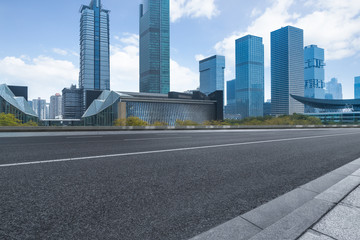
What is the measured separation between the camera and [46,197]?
7.95 feet

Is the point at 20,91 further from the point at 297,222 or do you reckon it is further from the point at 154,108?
the point at 297,222

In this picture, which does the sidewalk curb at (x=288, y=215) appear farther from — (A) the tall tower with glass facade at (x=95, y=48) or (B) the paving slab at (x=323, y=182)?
(A) the tall tower with glass facade at (x=95, y=48)

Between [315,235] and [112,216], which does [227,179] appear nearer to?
[315,235]

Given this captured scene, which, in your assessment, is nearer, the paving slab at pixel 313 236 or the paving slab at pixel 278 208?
the paving slab at pixel 313 236

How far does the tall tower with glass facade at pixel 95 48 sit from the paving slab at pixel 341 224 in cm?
16471

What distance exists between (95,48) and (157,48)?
51397 millimetres

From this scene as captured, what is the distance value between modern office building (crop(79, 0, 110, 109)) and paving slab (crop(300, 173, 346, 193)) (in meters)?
161

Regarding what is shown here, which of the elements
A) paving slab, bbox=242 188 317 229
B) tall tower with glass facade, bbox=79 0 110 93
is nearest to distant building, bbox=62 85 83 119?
tall tower with glass facade, bbox=79 0 110 93

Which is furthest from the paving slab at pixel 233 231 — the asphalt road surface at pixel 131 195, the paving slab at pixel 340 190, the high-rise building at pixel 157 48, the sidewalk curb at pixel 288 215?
the high-rise building at pixel 157 48

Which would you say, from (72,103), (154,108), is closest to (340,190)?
(154,108)

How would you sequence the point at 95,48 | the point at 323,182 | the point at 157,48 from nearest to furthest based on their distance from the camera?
the point at 323,182
the point at 95,48
the point at 157,48

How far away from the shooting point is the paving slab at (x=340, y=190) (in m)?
2.59

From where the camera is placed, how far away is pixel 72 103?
14938cm

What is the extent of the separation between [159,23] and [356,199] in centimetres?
19355
